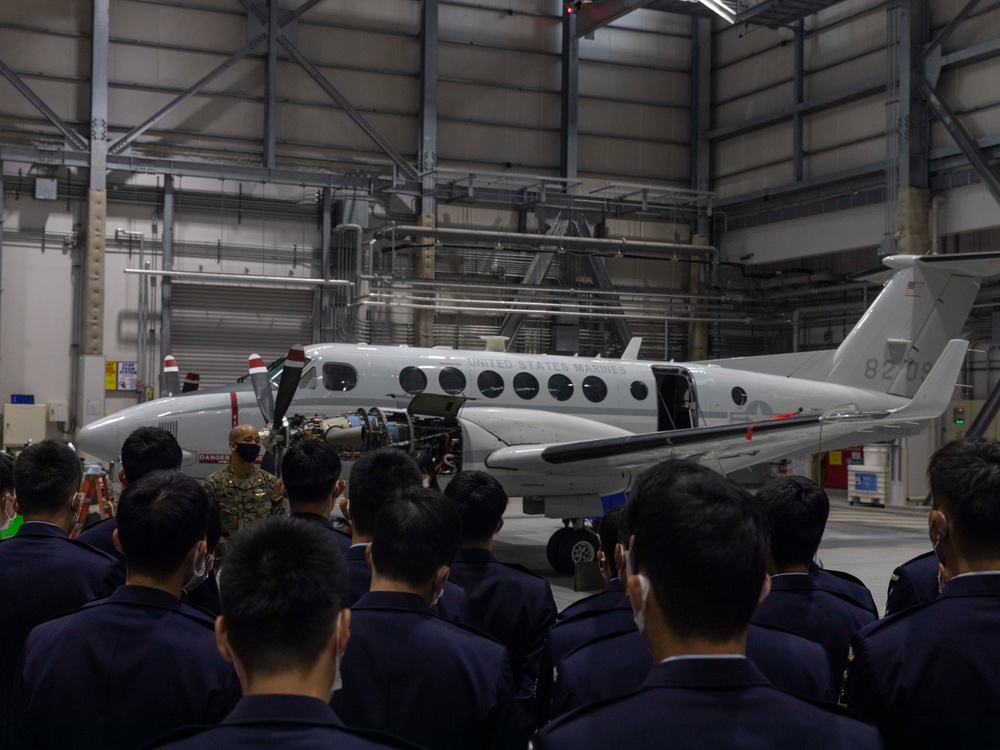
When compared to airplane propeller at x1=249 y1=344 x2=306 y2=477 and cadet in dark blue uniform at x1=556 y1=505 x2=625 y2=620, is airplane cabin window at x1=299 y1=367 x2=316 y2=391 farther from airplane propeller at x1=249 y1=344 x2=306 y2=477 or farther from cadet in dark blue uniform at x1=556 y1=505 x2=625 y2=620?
cadet in dark blue uniform at x1=556 y1=505 x2=625 y2=620

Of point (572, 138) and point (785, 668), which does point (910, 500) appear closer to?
point (572, 138)

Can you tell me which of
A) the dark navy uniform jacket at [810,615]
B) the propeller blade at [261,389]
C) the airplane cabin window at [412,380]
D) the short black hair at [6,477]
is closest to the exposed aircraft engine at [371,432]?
the propeller blade at [261,389]

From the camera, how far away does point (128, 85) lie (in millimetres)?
24438

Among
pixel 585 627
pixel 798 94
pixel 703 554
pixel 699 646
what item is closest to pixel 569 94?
pixel 798 94

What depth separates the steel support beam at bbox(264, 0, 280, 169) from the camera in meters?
25.2

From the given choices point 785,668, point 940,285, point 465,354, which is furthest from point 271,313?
point 785,668

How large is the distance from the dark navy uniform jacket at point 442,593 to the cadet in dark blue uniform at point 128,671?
1.99 ft

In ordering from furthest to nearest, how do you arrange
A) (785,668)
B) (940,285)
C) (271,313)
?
1. (271,313)
2. (940,285)
3. (785,668)

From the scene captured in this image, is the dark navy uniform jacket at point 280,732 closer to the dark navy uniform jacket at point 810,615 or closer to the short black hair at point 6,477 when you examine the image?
the dark navy uniform jacket at point 810,615

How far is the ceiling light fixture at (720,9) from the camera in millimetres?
24469

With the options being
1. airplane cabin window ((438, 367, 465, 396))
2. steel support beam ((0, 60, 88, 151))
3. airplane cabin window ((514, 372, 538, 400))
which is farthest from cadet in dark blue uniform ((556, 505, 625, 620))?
steel support beam ((0, 60, 88, 151))

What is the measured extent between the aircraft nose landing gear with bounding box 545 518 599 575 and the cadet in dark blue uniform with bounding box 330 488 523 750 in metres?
10.6

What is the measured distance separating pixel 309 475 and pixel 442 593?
1570 millimetres

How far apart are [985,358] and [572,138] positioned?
12674 millimetres
